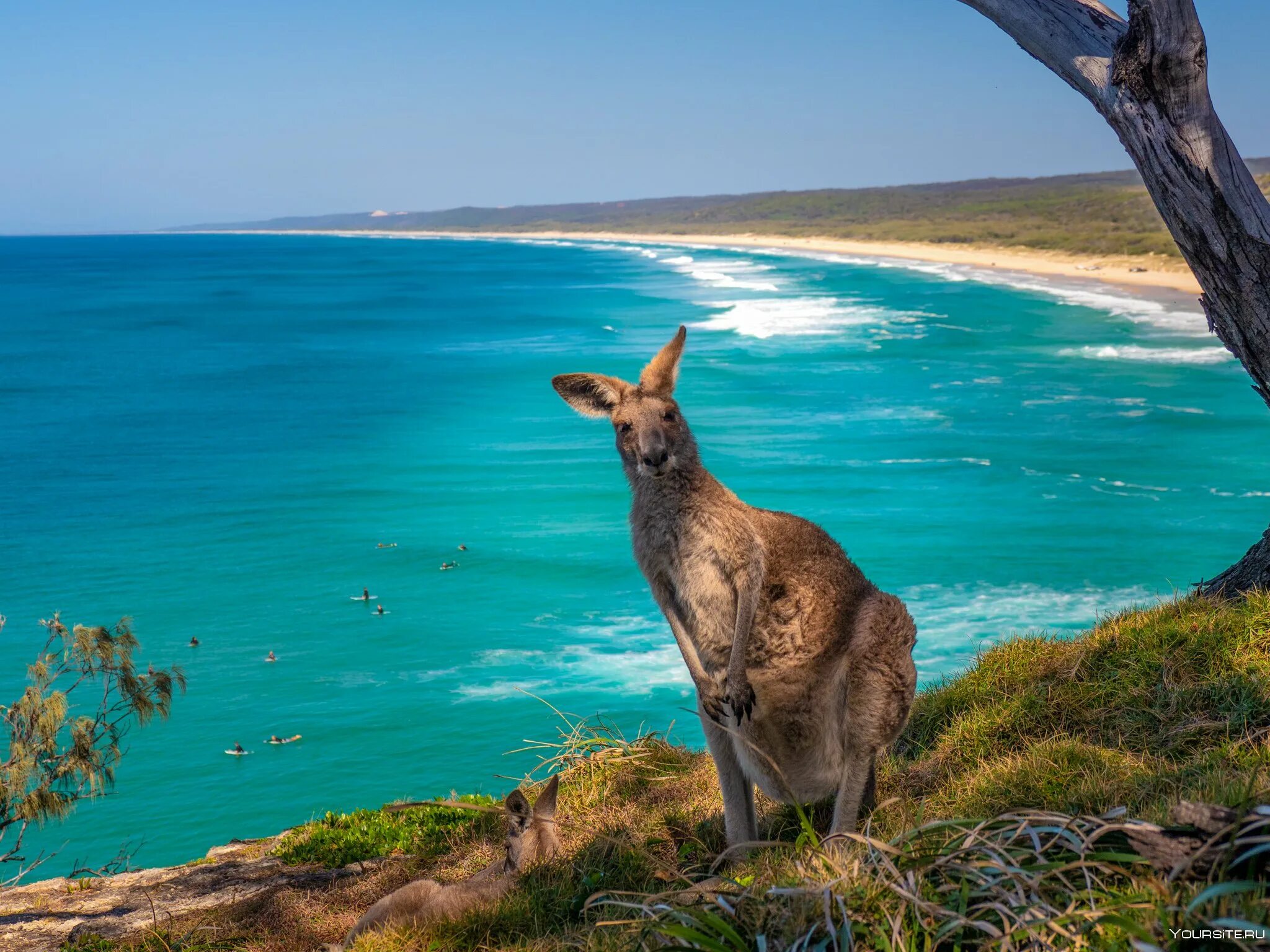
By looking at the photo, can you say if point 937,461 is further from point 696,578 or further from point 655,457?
point 655,457

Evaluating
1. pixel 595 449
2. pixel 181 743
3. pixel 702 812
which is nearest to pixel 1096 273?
pixel 595 449

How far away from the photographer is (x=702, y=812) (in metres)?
4.70

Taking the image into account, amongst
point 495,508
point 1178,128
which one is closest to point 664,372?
point 1178,128

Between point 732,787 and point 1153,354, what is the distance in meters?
38.6

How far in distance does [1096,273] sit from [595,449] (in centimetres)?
4609

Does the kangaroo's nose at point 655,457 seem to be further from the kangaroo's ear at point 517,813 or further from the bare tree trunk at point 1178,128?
the bare tree trunk at point 1178,128

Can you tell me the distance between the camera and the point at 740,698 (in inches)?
150

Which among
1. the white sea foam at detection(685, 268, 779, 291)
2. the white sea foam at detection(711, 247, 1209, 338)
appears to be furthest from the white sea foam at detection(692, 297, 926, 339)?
the white sea foam at detection(685, 268, 779, 291)

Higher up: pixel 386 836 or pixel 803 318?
pixel 803 318

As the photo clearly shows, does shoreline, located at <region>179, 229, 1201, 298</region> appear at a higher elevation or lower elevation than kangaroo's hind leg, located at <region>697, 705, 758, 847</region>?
higher

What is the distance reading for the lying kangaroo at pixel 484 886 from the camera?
3.89 m

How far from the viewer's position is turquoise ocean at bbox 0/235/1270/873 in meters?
14.0

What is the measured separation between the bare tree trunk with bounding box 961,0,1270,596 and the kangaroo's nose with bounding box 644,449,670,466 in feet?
9.54

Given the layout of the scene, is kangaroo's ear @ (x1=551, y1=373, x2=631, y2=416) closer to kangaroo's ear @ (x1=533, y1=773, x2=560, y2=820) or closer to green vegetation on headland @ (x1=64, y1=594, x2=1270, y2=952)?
kangaroo's ear @ (x1=533, y1=773, x2=560, y2=820)
